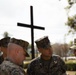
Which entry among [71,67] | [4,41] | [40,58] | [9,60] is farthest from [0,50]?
[71,67]

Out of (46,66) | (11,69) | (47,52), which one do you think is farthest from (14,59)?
(46,66)

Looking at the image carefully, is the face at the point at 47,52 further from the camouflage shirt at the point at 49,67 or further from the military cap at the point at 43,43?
the camouflage shirt at the point at 49,67

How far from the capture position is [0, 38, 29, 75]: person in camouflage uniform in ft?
11.8

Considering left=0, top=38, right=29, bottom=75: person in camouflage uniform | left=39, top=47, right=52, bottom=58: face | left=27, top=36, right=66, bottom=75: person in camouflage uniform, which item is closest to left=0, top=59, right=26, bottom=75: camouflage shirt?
left=0, top=38, right=29, bottom=75: person in camouflage uniform

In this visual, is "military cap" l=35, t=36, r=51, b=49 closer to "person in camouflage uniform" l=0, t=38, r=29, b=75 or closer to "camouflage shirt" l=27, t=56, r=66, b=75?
"camouflage shirt" l=27, t=56, r=66, b=75

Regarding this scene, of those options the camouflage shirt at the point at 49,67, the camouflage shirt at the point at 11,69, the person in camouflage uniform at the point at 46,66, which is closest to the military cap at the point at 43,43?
the person in camouflage uniform at the point at 46,66

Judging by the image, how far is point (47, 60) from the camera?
17.3 feet

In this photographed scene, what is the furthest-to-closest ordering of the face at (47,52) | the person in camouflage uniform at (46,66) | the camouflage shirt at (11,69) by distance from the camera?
1. the person in camouflage uniform at (46,66)
2. the face at (47,52)
3. the camouflage shirt at (11,69)

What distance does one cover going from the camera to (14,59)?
367 cm

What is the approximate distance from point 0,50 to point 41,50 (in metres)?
0.87

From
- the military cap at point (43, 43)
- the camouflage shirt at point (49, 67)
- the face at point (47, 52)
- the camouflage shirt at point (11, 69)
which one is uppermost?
the military cap at point (43, 43)

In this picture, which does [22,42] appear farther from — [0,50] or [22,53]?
[0,50]

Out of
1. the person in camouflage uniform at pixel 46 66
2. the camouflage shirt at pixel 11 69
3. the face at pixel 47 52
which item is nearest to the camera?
the camouflage shirt at pixel 11 69

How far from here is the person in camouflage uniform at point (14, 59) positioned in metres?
3.59
